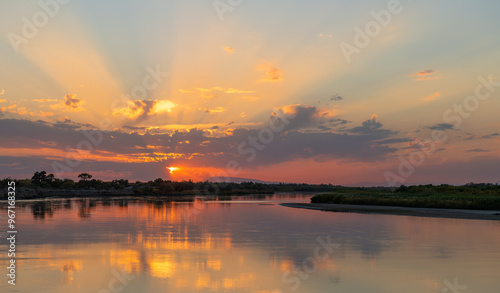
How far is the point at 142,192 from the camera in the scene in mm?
184875

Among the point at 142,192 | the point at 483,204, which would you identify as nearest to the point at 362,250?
the point at 483,204

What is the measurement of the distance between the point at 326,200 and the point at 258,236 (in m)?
56.5

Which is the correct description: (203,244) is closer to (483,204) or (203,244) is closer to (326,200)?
(483,204)

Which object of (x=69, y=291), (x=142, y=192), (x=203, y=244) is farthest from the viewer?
(x=142, y=192)

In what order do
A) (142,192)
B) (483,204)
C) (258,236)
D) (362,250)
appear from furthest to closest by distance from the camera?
(142,192), (483,204), (258,236), (362,250)

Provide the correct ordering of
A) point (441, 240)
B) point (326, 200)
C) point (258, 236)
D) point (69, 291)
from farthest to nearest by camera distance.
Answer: point (326, 200)
point (258, 236)
point (441, 240)
point (69, 291)

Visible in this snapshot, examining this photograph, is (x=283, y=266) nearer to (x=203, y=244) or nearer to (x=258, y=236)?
(x=203, y=244)

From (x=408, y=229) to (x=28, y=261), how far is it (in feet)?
91.9

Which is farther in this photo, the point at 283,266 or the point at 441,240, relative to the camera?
the point at 441,240

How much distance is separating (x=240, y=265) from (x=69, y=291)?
755cm

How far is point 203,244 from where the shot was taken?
87.7ft

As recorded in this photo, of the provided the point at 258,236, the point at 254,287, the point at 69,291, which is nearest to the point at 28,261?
the point at 69,291

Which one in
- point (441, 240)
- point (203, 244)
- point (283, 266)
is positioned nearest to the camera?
point (283, 266)

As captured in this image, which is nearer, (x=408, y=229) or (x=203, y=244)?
(x=203, y=244)
